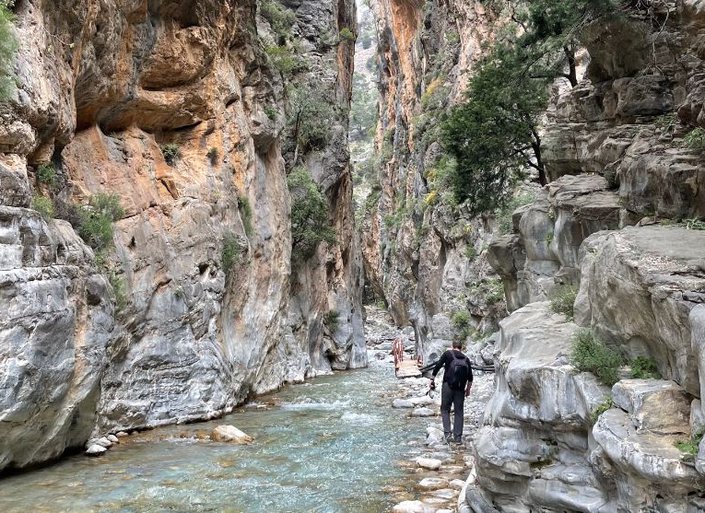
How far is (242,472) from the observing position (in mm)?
9289

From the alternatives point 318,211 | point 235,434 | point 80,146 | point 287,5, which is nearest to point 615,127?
point 235,434

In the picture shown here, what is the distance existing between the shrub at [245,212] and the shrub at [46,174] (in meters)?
8.53

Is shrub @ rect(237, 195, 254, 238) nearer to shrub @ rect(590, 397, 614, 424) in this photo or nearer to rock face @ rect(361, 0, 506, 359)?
rock face @ rect(361, 0, 506, 359)

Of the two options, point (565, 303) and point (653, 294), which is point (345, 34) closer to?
point (565, 303)

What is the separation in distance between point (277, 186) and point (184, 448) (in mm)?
14424

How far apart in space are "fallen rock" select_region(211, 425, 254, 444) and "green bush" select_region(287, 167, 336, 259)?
16.5 metres

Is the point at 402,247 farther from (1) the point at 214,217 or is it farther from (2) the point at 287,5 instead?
(1) the point at 214,217

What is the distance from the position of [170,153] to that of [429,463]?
38.7 feet

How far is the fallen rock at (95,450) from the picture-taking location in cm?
1016

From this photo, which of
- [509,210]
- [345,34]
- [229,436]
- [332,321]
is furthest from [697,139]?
[345,34]

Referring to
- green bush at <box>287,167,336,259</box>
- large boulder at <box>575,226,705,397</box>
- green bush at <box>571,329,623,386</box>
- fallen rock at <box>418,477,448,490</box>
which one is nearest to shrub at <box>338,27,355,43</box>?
green bush at <box>287,167,336,259</box>

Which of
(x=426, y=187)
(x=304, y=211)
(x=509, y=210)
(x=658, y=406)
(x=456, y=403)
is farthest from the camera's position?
(x=426, y=187)

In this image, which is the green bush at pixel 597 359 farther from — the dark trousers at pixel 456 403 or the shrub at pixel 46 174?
the shrub at pixel 46 174

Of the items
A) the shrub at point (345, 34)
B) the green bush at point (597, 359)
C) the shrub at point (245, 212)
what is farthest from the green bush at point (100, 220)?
the shrub at point (345, 34)
